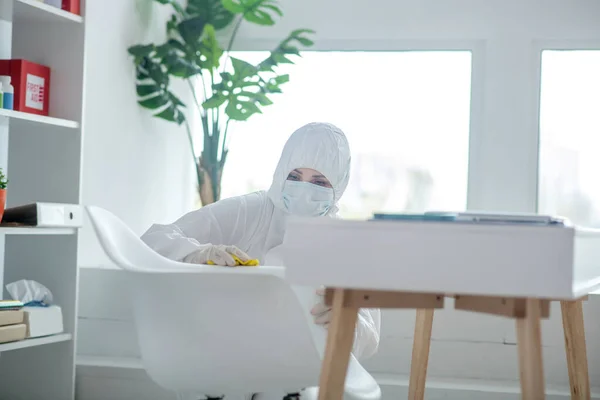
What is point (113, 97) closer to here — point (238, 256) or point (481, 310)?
point (238, 256)

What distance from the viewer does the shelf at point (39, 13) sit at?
8.75 feet

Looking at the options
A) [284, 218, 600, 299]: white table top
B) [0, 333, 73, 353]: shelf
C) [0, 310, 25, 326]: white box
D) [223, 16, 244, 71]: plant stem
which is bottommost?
[0, 333, 73, 353]: shelf

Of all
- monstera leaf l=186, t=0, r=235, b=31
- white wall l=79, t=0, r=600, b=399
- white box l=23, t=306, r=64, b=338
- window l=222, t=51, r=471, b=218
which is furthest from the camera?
window l=222, t=51, r=471, b=218

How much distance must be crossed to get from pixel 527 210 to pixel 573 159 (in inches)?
13.3

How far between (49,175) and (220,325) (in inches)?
50.7

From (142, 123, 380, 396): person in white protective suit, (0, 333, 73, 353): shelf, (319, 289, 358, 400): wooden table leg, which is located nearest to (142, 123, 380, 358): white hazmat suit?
(142, 123, 380, 396): person in white protective suit

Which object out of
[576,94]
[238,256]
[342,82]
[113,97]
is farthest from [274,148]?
[238,256]

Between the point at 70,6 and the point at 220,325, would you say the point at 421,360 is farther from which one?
the point at 70,6

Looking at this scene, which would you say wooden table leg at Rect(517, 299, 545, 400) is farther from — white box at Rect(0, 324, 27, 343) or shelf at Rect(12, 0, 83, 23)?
shelf at Rect(12, 0, 83, 23)

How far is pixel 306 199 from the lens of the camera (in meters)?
2.49

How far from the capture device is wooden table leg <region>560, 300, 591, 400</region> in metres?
2.14

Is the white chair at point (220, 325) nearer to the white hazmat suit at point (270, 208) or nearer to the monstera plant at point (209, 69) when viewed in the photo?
the white hazmat suit at point (270, 208)

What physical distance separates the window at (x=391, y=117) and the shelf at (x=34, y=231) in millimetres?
1426

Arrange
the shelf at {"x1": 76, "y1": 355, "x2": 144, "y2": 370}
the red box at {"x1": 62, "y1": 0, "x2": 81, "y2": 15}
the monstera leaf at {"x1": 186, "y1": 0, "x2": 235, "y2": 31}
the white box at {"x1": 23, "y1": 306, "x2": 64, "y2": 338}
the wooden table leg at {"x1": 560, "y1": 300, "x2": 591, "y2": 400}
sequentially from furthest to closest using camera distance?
1. the monstera leaf at {"x1": 186, "y1": 0, "x2": 235, "y2": 31}
2. the shelf at {"x1": 76, "y1": 355, "x2": 144, "y2": 370}
3. the red box at {"x1": 62, "y1": 0, "x2": 81, "y2": 15}
4. the white box at {"x1": 23, "y1": 306, "x2": 64, "y2": 338}
5. the wooden table leg at {"x1": 560, "y1": 300, "x2": 591, "y2": 400}
